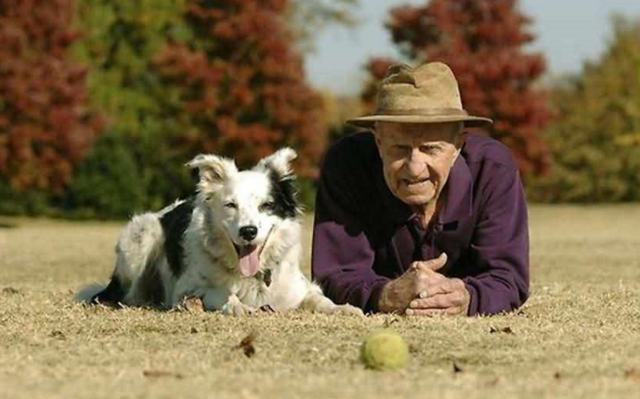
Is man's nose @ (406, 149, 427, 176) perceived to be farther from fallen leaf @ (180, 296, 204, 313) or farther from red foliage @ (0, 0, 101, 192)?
red foliage @ (0, 0, 101, 192)

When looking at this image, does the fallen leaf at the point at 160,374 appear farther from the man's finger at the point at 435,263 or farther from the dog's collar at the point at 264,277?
the dog's collar at the point at 264,277

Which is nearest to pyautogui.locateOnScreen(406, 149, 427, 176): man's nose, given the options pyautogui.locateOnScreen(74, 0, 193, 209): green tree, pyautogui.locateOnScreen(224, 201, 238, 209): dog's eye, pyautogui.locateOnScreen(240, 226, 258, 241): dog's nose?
pyautogui.locateOnScreen(240, 226, 258, 241): dog's nose

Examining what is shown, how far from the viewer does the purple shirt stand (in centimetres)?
857

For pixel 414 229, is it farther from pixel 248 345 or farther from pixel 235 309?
pixel 248 345

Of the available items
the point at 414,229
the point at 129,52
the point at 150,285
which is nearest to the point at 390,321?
the point at 414,229

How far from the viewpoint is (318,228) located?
8.76 meters

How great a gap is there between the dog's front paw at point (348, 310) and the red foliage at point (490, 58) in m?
34.2

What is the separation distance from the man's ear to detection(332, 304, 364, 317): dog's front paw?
1.23m

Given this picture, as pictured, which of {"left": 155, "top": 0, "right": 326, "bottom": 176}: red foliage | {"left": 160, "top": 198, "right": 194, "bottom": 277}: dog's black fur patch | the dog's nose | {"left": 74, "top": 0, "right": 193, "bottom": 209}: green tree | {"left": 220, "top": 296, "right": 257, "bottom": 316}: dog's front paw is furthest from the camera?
{"left": 74, "top": 0, "right": 193, "bottom": 209}: green tree

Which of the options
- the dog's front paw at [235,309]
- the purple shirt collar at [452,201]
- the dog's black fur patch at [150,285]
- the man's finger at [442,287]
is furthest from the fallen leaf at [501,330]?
the dog's black fur patch at [150,285]

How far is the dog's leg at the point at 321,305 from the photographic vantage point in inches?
332

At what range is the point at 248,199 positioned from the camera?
9.01 m

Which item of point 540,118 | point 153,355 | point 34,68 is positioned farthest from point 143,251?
point 540,118

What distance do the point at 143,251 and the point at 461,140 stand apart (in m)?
2.69
